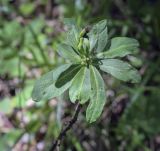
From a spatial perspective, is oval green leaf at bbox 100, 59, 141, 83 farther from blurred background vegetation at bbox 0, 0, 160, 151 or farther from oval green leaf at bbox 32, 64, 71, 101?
blurred background vegetation at bbox 0, 0, 160, 151

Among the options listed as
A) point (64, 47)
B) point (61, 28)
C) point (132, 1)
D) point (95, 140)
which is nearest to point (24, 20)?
point (61, 28)

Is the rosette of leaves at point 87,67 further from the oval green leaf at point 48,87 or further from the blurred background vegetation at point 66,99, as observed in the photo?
the blurred background vegetation at point 66,99

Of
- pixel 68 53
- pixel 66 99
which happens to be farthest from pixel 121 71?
pixel 66 99

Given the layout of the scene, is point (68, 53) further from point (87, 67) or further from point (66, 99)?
point (66, 99)

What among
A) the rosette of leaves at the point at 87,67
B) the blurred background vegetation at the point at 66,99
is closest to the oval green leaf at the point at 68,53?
the rosette of leaves at the point at 87,67

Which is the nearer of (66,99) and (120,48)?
(120,48)
